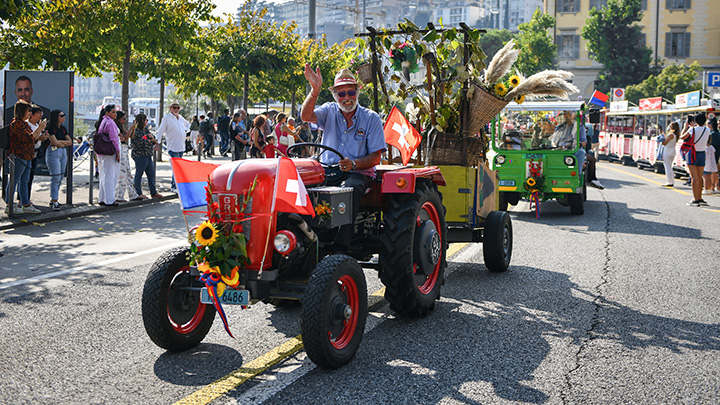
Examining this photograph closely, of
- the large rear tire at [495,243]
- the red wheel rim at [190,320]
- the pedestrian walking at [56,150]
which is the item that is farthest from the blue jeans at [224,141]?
the red wheel rim at [190,320]

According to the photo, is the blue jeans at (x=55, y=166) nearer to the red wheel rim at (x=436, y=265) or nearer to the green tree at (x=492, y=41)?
the red wheel rim at (x=436, y=265)

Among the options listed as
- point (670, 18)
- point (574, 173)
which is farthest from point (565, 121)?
point (670, 18)

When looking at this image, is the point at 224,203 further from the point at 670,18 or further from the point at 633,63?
the point at 670,18

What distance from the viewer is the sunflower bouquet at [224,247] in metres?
4.59

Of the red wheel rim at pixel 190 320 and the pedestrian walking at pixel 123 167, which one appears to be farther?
the pedestrian walking at pixel 123 167

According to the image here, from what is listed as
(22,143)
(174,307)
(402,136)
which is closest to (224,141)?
(22,143)

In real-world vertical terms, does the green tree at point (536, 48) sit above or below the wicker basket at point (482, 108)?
above

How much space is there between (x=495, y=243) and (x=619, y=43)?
6953 cm

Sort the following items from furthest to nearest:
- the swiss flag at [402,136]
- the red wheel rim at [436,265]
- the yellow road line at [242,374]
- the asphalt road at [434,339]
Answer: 1. the swiss flag at [402,136]
2. the red wheel rim at [436,265]
3. the asphalt road at [434,339]
4. the yellow road line at [242,374]

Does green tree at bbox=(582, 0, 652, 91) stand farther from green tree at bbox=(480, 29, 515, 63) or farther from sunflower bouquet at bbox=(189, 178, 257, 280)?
sunflower bouquet at bbox=(189, 178, 257, 280)

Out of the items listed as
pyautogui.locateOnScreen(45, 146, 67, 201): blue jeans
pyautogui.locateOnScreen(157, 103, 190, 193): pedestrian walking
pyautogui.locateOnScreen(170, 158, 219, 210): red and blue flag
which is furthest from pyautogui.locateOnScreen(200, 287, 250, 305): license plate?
pyautogui.locateOnScreen(157, 103, 190, 193): pedestrian walking

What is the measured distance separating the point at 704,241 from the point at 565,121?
3620mm

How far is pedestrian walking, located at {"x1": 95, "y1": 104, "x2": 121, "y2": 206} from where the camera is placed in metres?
13.4

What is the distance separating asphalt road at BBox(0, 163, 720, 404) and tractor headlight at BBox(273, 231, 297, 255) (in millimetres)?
755
